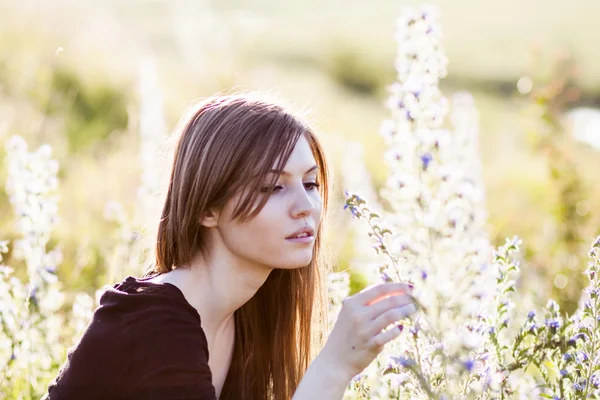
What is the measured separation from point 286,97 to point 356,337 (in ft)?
4.91

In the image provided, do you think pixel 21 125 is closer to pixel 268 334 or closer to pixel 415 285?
pixel 268 334

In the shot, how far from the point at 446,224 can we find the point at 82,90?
32.7 feet

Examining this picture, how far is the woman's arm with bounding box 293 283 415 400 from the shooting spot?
5.81 ft

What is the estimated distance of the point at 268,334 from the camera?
281 cm

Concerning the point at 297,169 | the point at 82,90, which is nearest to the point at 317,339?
the point at 297,169

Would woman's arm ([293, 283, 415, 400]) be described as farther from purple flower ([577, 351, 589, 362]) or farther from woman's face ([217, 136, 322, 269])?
purple flower ([577, 351, 589, 362])

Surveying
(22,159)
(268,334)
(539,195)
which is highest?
(539,195)

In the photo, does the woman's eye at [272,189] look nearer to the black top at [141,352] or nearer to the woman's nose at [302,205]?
the woman's nose at [302,205]

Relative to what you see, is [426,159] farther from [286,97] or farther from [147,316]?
[286,97]

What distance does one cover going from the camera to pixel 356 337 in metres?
1.88

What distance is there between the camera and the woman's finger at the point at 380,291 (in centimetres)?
176

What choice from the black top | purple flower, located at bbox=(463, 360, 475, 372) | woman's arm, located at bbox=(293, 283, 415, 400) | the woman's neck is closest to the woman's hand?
woman's arm, located at bbox=(293, 283, 415, 400)

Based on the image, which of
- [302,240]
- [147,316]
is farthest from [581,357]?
[147,316]

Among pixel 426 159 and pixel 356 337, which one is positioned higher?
pixel 426 159
